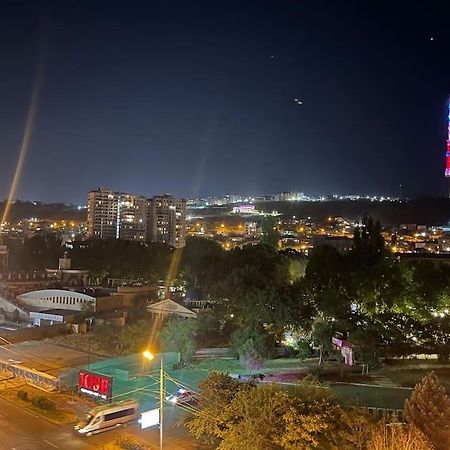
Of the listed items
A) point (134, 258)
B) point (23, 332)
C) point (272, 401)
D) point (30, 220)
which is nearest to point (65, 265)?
point (134, 258)

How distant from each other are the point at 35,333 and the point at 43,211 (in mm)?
66497

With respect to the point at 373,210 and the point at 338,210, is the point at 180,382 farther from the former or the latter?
the point at 338,210

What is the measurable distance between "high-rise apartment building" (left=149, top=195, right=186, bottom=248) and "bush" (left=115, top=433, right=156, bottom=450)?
40854 millimetres

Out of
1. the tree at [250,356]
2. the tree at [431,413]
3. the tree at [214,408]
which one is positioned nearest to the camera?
Answer: the tree at [431,413]

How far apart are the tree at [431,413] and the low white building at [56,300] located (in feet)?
35.7

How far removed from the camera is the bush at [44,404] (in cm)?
811

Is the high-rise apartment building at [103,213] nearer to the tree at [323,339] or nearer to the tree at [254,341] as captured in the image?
the tree at [254,341]

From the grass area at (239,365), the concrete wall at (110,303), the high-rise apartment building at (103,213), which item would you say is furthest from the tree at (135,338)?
the high-rise apartment building at (103,213)

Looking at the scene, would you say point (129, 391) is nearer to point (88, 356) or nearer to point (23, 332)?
point (88, 356)

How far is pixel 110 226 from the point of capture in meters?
49.3

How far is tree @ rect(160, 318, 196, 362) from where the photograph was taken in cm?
1062

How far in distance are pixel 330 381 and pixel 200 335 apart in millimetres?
3693

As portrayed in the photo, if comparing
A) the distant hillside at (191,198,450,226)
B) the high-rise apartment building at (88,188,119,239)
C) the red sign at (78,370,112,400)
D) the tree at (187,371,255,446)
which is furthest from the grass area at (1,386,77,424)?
the high-rise apartment building at (88,188,119,239)

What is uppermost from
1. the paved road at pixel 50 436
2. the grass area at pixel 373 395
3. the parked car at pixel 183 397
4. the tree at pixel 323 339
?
the tree at pixel 323 339
